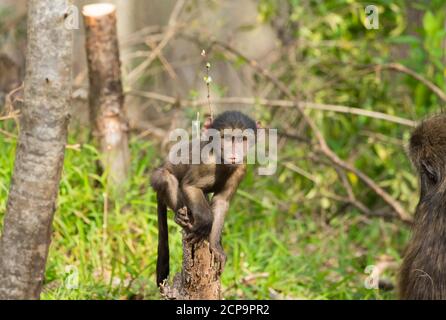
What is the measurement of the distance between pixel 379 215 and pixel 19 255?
4.20 meters

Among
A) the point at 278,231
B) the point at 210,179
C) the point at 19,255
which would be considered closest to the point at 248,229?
the point at 278,231

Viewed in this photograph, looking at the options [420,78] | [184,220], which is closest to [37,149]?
[184,220]

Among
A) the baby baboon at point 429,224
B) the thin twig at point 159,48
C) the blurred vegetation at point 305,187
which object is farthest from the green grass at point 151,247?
the baby baboon at point 429,224

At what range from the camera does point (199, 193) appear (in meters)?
4.34

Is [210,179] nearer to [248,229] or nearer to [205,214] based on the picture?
[205,214]

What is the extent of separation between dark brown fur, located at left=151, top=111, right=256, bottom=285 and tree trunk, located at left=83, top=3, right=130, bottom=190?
6.11 feet

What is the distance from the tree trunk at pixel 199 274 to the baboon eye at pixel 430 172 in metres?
1.34

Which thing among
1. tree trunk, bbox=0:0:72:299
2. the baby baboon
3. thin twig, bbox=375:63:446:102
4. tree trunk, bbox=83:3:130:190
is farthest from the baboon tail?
thin twig, bbox=375:63:446:102

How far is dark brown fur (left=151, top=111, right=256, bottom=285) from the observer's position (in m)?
4.20

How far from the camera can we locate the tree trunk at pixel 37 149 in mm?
4047

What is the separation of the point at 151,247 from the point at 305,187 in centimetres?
253

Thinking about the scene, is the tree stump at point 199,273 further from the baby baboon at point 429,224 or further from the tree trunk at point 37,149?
the baby baboon at point 429,224

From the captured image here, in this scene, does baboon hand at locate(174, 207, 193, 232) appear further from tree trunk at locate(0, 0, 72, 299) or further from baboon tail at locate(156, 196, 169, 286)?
tree trunk at locate(0, 0, 72, 299)

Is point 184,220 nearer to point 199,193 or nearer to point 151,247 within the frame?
point 199,193
